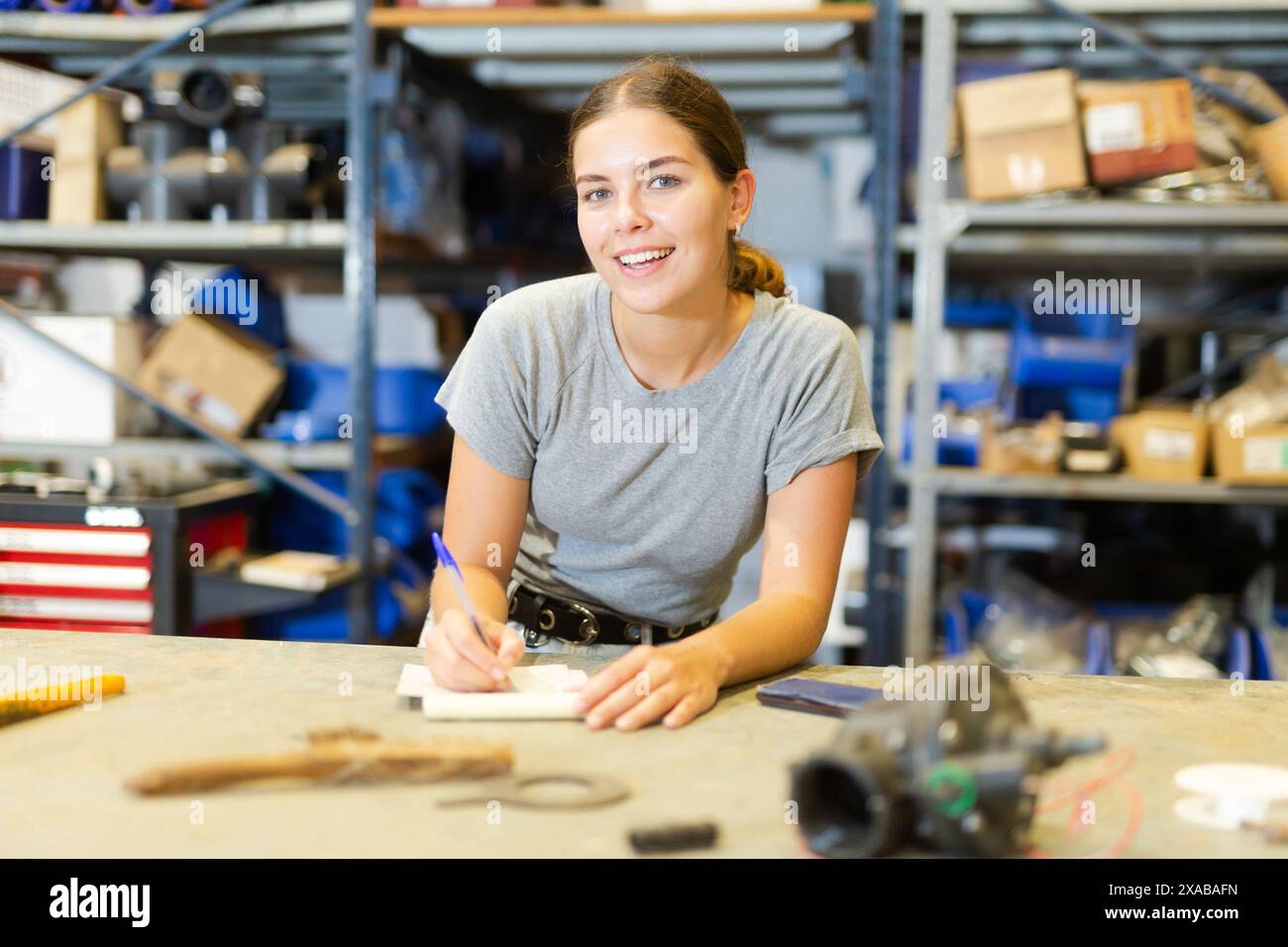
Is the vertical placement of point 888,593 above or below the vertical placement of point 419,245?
below

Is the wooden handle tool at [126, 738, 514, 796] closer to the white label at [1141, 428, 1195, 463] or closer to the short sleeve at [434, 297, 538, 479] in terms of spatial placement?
the short sleeve at [434, 297, 538, 479]

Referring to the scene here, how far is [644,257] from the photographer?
1.39 metres

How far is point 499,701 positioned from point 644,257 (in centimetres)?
60

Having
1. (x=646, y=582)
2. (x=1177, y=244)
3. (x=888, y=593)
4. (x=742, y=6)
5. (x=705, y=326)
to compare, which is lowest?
(x=888, y=593)

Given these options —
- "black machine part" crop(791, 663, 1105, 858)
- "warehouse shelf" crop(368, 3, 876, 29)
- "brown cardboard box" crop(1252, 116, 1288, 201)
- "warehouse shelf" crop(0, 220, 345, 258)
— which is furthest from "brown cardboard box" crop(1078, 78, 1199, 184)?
"black machine part" crop(791, 663, 1105, 858)

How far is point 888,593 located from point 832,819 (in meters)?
1.94

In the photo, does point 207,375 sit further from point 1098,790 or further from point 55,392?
point 1098,790

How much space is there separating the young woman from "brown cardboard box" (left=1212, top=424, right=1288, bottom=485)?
1.35 m

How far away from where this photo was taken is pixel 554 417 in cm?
149

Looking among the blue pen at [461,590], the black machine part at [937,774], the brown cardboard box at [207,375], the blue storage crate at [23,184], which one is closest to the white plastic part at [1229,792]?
the black machine part at [937,774]

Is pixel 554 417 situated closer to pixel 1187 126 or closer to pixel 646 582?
pixel 646 582

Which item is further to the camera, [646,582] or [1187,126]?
[1187,126]

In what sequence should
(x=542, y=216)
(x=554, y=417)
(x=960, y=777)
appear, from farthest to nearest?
(x=542, y=216) < (x=554, y=417) < (x=960, y=777)
